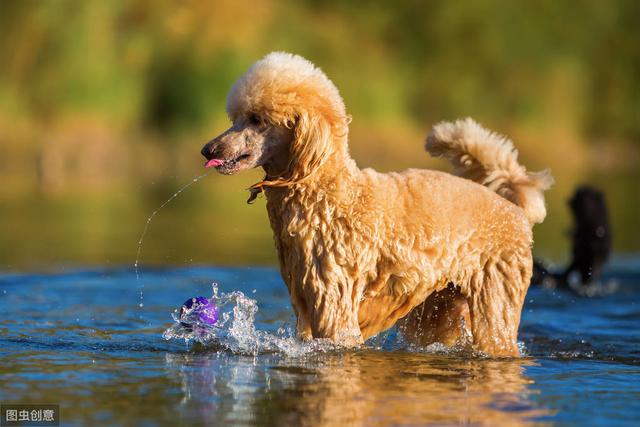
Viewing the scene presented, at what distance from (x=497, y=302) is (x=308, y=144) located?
5.62 feet

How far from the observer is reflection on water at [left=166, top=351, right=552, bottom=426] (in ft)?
18.1

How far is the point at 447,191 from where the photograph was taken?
23.3 ft

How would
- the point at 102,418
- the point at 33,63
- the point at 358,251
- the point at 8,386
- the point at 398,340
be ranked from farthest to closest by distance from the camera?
1. the point at 33,63
2. the point at 398,340
3. the point at 358,251
4. the point at 8,386
5. the point at 102,418

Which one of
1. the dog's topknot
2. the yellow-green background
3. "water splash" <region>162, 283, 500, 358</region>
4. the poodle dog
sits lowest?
"water splash" <region>162, 283, 500, 358</region>

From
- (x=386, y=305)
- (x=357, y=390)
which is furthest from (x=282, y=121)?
(x=357, y=390)

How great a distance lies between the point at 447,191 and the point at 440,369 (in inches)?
42.8

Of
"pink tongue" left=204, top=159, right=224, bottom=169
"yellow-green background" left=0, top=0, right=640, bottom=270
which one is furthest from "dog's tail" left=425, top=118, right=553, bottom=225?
"yellow-green background" left=0, top=0, right=640, bottom=270

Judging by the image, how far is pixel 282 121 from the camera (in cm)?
656

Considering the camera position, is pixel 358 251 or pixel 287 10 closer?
pixel 358 251

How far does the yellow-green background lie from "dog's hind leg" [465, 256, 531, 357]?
6067mm

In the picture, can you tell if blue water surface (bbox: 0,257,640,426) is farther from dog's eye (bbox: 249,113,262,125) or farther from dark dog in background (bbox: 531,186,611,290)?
dark dog in background (bbox: 531,186,611,290)

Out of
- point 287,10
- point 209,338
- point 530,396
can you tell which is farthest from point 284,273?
point 287,10

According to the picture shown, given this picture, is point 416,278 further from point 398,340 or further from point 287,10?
point 287,10

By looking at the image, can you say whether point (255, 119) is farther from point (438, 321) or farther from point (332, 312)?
point (438, 321)
